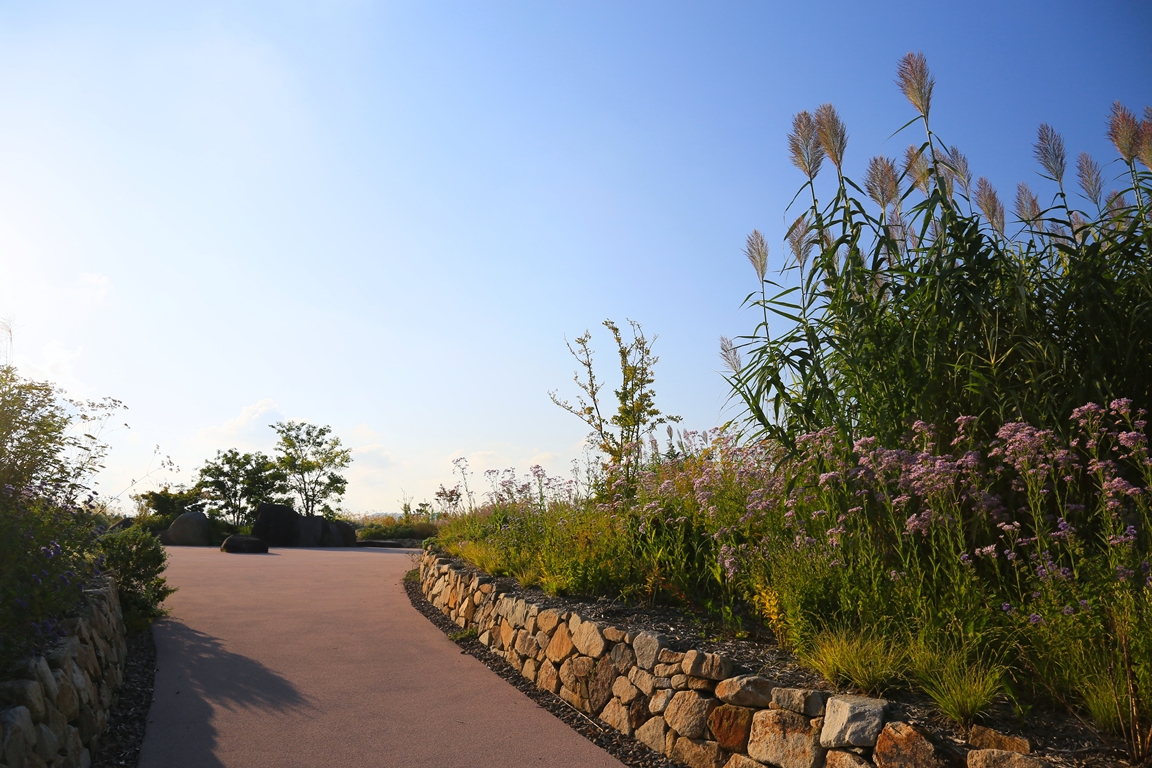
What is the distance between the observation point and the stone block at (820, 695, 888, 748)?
3.51 m

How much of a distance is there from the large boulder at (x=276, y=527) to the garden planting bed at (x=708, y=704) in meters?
11.8

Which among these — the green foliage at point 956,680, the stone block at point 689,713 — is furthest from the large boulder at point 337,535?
the green foliage at point 956,680

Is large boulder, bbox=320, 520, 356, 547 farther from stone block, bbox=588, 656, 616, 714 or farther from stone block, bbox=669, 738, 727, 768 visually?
stone block, bbox=669, 738, 727, 768

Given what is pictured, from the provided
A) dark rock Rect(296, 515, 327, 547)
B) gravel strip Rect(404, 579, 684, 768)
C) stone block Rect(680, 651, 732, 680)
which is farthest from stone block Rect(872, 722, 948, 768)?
dark rock Rect(296, 515, 327, 547)

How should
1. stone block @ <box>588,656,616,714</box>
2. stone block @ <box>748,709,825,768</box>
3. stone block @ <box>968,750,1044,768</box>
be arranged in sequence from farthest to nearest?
1. stone block @ <box>588,656,616,714</box>
2. stone block @ <box>748,709,825,768</box>
3. stone block @ <box>968,750,1044,768</box>

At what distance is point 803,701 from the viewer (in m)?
3.84

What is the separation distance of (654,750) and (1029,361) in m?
3.21

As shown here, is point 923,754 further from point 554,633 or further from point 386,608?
point 386,608

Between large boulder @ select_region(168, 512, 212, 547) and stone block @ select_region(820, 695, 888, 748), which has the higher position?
large boulder @ select_region(168, 512, 212, 547)

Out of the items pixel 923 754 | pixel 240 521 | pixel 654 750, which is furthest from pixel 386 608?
pixel 240 521

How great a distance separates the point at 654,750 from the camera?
4.64m

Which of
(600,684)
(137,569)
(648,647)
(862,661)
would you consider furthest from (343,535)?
(862,661)

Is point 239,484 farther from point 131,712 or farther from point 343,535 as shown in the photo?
point 131,712

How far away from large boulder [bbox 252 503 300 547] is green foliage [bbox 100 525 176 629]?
9865 mm
